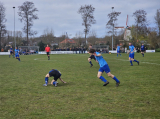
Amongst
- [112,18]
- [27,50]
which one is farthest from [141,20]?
[27,50]

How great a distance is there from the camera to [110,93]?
6.83 metres

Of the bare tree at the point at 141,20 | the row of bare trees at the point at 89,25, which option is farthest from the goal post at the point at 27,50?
the bare tree at the point at 141,20

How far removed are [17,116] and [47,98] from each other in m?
1.70

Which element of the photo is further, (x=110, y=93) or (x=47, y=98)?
(x=110, y=93)

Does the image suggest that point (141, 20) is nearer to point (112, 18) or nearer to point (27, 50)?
point (112, 18)

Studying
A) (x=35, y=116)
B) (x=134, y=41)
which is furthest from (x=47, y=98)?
(x=134, y=41)

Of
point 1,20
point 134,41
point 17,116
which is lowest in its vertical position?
point 17,116

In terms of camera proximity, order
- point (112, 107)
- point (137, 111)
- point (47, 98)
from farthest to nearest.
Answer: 1. point (47, 98)
2. point (112, 107)
3. point (137, 111)

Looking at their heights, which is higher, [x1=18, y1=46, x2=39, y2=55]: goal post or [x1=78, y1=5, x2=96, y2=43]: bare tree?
[x1=78, y1=5, x2=96, y2=43]: bare tree

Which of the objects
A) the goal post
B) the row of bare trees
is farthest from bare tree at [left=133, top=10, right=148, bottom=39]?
the goal post

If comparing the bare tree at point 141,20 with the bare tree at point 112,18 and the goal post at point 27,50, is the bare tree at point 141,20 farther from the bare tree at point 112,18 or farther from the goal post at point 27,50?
the goal post at point 27,50

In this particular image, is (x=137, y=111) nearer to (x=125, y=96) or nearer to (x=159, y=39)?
(x=125, y=96)

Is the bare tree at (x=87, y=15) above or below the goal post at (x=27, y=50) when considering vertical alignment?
above

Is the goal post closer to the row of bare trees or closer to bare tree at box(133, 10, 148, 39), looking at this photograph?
the row of bare trees
